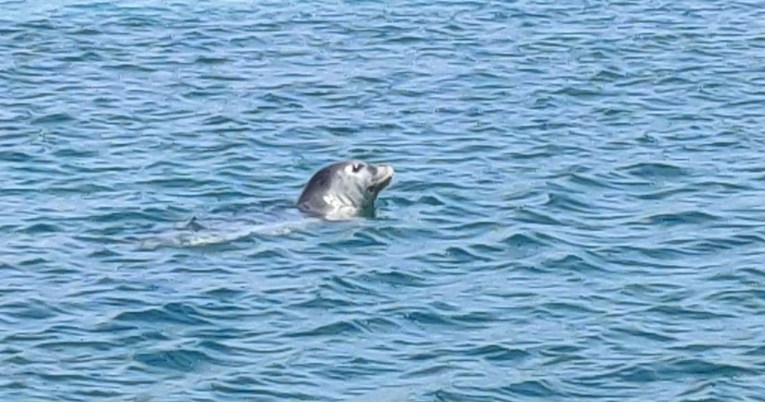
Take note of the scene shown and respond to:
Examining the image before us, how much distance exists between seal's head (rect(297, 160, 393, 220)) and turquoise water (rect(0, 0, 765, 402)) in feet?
0.91

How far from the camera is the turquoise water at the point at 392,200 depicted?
18031mm

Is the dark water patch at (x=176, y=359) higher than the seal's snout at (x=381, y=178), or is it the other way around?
the seal's snout at (x=381, y=178)

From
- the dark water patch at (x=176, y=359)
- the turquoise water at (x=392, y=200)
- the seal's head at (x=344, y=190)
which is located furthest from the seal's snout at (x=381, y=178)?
the dark water patch at (x=176, y=359)

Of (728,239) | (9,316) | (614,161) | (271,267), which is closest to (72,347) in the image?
(9,316)

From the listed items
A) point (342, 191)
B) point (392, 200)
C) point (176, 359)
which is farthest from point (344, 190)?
point (176, 359)

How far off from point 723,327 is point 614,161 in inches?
235

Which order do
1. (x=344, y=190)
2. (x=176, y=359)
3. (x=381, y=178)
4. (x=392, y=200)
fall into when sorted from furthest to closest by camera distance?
(x=392, y=200) < (x=381, y=178) < (x=344, y=190) < (x=176, y=359)

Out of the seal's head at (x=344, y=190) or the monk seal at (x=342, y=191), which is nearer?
the monk seal at (x=342, y=191)

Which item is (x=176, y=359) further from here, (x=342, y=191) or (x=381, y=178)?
(x=381, y=178)

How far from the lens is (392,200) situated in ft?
77.5

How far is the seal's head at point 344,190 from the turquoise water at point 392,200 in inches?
10.9

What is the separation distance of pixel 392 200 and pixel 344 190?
2.10 ft

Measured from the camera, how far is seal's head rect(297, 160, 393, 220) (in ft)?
75.8

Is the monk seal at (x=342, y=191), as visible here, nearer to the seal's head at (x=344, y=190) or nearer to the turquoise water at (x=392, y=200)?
the seal's head at (x=344, y=190)
